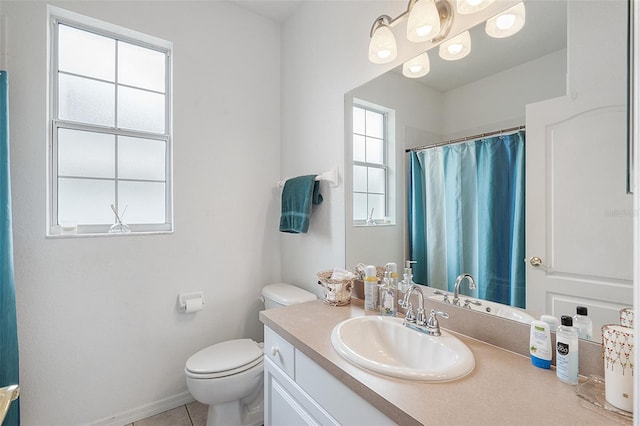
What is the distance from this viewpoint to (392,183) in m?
1.46

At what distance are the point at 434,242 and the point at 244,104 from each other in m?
1.67

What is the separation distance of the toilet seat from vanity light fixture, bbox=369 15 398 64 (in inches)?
68.3

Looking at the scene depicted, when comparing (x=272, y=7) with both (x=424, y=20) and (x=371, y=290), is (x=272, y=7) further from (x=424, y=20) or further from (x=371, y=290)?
(x=371, y=290)

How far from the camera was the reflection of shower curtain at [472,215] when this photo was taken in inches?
40.0

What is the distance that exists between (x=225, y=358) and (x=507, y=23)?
2.02 meters

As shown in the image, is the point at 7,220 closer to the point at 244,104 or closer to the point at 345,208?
the point at 244,104

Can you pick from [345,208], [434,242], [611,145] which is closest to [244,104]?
[345,208]

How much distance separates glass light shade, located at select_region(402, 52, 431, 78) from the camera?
4.25 ft

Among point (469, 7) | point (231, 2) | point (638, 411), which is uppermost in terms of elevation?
point (231, 2)

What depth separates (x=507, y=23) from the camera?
104 centimetres

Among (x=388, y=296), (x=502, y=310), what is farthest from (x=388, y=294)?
(x=502, y=310)

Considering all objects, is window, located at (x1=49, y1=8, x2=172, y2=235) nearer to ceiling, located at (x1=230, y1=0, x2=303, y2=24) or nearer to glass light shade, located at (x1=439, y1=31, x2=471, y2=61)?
ceiling, located at (x1=230, y1=0, x2=303, y2=24)

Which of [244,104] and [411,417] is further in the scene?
[244,104]

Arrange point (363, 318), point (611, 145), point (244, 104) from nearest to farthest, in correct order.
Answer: point (611, 145) → point (363, 318) → point (244, 104)
